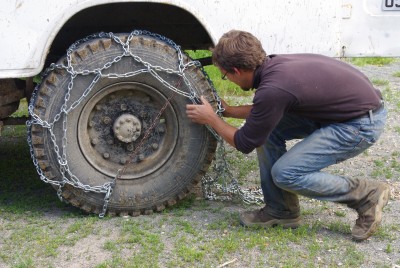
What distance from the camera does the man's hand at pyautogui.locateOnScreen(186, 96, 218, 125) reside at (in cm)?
392

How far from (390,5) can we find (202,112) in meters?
1.29

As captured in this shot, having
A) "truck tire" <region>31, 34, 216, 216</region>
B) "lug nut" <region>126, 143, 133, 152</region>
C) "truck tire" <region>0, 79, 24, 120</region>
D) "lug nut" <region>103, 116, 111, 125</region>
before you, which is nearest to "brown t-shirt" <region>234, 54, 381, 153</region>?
"truck tire" <region>31, 34, 216, 216</region>

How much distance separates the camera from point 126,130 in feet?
13.4

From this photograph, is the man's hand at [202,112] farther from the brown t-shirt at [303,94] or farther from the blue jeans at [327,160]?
the blue jeans at [327,160]

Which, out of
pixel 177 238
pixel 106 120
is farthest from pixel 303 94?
pixel 106 120

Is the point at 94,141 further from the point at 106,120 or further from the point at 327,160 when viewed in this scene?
the point at 327,160

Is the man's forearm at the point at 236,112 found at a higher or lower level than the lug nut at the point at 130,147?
higher

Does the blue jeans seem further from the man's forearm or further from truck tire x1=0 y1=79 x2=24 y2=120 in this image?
truck tire x1=0 y1=79 x2=24 y2=120

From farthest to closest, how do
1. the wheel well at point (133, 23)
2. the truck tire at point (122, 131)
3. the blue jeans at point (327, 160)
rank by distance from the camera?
the wheel well at point (133, 23) → the truck tire at point (122, 131) → the blue jeans at point (327, 160)

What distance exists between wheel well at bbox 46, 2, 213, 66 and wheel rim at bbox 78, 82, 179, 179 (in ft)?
1.73

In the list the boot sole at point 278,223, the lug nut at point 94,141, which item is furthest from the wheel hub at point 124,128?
the boot sole at point 278,223

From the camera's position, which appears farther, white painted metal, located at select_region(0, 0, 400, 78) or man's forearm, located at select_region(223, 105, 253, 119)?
man's forearm, located at select_region(223, 105, 253, 119)

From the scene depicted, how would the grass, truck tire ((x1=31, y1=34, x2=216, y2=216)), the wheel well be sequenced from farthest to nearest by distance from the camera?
1. the wheel well
2. truck tire ((x1=31, y1=34, x2=216, y2=216))
3. the grass

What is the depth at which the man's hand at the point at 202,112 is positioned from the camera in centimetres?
392
